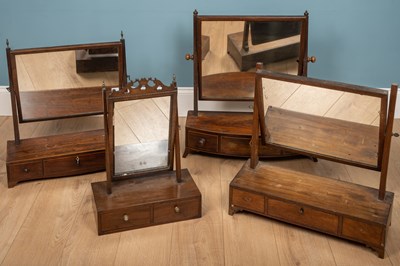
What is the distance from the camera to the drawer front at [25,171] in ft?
11.2

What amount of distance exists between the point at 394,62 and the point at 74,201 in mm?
2122

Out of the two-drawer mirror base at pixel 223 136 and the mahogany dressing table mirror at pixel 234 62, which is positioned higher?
the mahogany dressing table mirror at pixel 234 62

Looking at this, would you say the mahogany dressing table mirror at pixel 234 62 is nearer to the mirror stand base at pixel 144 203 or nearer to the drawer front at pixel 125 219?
the mirror stand base at pixel 144 203

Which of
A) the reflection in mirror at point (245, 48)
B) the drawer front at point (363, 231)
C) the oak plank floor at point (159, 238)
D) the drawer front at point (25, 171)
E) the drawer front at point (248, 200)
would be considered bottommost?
the oak plank floor at point (159, 238)

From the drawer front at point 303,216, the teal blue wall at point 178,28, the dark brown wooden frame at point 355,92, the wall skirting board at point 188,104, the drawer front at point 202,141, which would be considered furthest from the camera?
the wall skirting board at point 188,104

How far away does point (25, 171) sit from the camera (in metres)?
3.45

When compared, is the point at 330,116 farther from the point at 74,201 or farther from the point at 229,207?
the point at 74,201

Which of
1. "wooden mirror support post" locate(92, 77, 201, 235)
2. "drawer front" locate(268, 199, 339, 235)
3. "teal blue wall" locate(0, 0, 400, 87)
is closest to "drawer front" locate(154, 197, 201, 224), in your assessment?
"wooden mirror support post" locate(92, 77, 201, 235)

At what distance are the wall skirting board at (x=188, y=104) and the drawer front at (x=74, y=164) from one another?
0.84 meters

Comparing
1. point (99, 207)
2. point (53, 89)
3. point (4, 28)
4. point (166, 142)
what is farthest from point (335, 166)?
point (4, 28)

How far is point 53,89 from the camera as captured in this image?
3.59 m

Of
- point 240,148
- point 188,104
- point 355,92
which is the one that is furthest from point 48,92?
point 355,92

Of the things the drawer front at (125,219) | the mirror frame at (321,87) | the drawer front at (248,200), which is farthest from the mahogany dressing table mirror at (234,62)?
the drawer front at (125,219)

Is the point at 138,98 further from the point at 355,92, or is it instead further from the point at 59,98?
the point at 355,92
